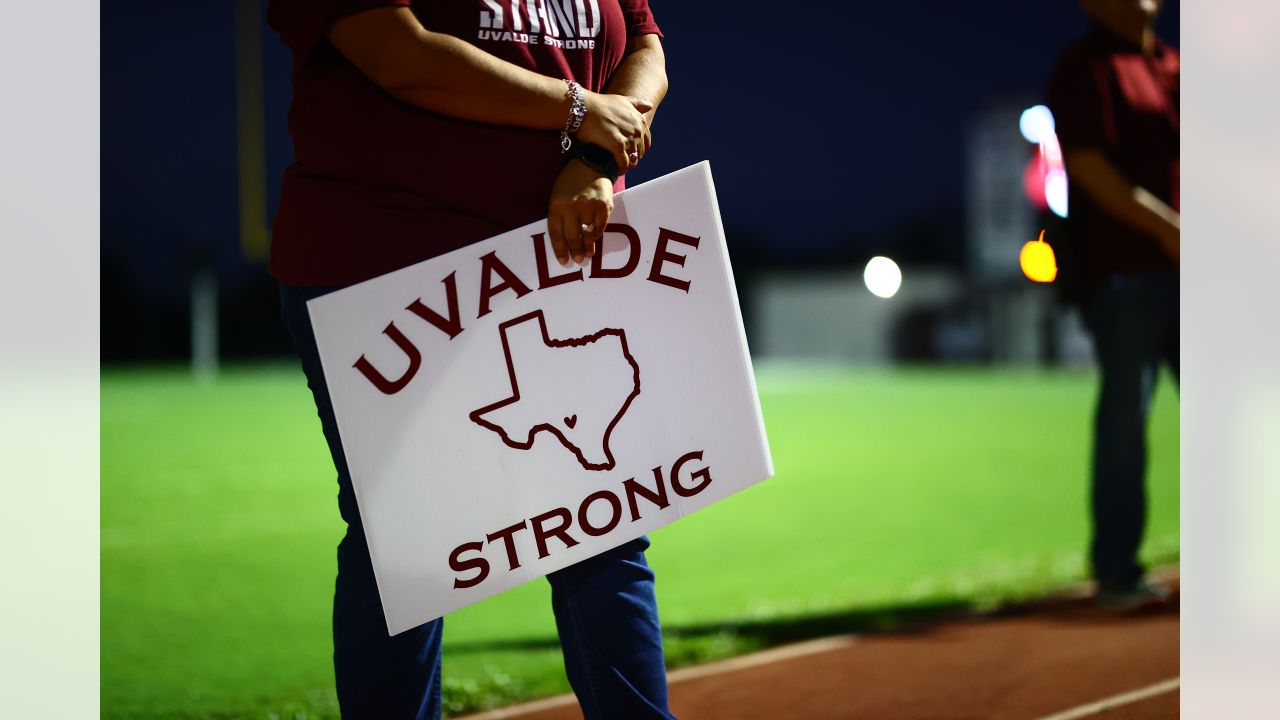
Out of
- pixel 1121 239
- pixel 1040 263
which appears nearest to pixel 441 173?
pixel 1040 263

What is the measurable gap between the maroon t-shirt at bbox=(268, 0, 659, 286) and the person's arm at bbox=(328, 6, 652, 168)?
38 mm

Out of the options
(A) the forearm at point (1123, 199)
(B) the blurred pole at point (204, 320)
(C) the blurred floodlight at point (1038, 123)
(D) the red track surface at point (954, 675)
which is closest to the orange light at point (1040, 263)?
(A) the forearm at point (1123, 199)

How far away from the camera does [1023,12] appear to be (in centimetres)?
3134

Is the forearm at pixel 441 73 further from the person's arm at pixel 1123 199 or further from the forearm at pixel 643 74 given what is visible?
the person's arm at pixel 1123 199

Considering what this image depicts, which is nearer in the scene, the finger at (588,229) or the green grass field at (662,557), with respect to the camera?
the finger at (588,229)

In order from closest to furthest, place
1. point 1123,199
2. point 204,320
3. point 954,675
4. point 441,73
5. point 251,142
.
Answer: point 441,73
point 954,675
point 1123,199
point 251,142
point 204,320

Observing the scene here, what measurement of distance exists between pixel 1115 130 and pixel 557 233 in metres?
1.97

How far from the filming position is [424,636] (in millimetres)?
1401

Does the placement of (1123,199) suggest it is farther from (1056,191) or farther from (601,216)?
(601,216)

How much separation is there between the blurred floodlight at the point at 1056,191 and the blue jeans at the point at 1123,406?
9.5 inches

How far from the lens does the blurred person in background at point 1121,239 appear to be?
2.68 meters

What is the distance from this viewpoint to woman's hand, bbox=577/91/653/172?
1.32 meters
